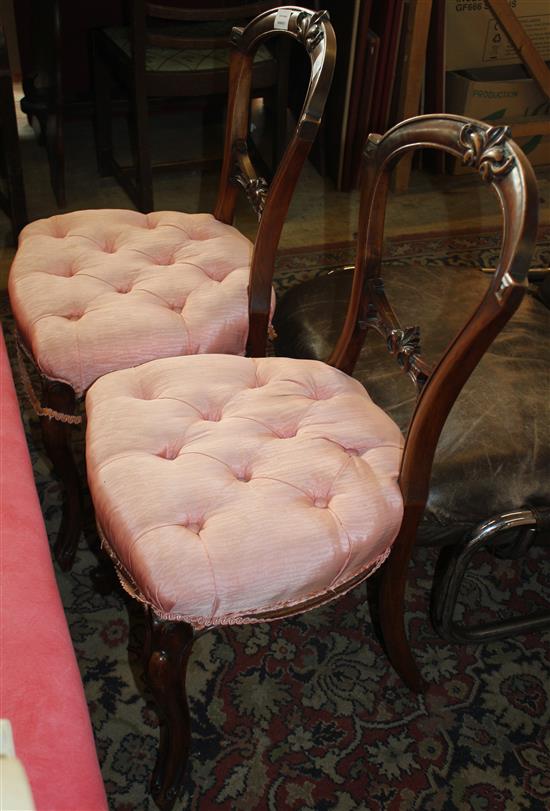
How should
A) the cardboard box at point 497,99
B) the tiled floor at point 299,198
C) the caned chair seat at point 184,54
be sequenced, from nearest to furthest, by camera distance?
1. the caned chair seat at point 184,54
2. the tiled floor at point 299,198
3. the cardboard box at point 497,99

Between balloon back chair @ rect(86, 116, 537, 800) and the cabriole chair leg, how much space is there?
0.30 feet

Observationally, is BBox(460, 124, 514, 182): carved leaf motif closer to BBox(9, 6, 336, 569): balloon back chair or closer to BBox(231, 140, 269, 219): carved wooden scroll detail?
BBox(9, 6, 336, 569): balloon back chair

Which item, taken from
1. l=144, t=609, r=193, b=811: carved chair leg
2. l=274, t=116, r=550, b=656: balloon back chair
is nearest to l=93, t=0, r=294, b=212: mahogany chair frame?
l=274, t=116, r=550, b=656: balloon back chair

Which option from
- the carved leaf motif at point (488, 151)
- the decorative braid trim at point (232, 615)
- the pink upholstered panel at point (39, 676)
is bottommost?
the decorative braid trim at point (232, 615)

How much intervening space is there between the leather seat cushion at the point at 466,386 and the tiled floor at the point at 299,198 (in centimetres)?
96

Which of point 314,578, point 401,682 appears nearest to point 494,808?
point 401,682

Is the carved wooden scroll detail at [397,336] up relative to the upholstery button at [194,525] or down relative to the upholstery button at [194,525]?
up

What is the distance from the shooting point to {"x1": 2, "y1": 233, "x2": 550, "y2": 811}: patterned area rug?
3.99ft

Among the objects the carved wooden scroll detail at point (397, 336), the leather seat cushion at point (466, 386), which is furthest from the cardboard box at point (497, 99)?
the carved wooden scroll detail at point (397, 336)

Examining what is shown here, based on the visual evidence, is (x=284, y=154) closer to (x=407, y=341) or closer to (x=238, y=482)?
(x=407, y=341)

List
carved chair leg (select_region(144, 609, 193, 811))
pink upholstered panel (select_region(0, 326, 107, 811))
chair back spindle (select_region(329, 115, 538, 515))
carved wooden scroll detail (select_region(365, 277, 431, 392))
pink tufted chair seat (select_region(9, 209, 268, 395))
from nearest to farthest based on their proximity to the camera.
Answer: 1. pink upholstered panel (select_region(0, 326, 107, 811))
2. chair back spindle (select_region(329, 115, 538, 515))
3. carved chair leg (select_region(144, 609, 193, 811))
4. carved wooden scroll detail (select_region(365, 277, 431, 392))
5. pink tufted chair seat (select_region(9, 209, 268, 395))

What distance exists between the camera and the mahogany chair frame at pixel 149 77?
2.21 m

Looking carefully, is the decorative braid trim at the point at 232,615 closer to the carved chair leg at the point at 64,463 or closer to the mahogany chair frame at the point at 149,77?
the carved chair leg at the point at 64,463

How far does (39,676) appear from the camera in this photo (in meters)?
0.73
